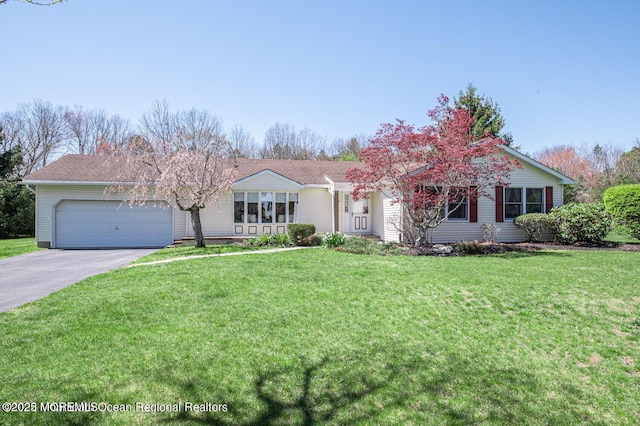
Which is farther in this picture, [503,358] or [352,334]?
[352,334]

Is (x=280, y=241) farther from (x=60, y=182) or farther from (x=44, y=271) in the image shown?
(x=60, y=182)

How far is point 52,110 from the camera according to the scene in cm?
3575

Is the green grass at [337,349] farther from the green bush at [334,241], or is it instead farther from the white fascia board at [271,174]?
the white fascia board at [271,174]

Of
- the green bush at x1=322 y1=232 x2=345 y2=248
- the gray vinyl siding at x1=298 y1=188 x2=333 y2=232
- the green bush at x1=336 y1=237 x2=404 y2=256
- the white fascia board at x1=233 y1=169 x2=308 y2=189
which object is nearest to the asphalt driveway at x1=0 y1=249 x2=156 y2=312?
the white fascia board at x1=233 y1=169 x2=308 y2=189

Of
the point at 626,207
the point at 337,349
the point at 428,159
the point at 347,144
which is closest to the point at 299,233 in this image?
the point at 428,159

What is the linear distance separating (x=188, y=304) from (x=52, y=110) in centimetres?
3924

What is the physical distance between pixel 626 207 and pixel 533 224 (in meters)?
3.44

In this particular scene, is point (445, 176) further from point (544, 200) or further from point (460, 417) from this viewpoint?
point (460, 417)

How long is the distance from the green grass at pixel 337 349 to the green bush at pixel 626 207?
9.32 meters

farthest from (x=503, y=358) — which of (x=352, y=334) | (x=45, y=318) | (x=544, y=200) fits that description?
(x=544, y=200)

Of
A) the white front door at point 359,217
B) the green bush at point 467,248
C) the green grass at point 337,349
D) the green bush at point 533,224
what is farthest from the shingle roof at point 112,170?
the green grass at point 337,349

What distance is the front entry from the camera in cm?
1827

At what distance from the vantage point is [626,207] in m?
15.1

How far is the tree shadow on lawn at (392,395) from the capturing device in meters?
3.36
